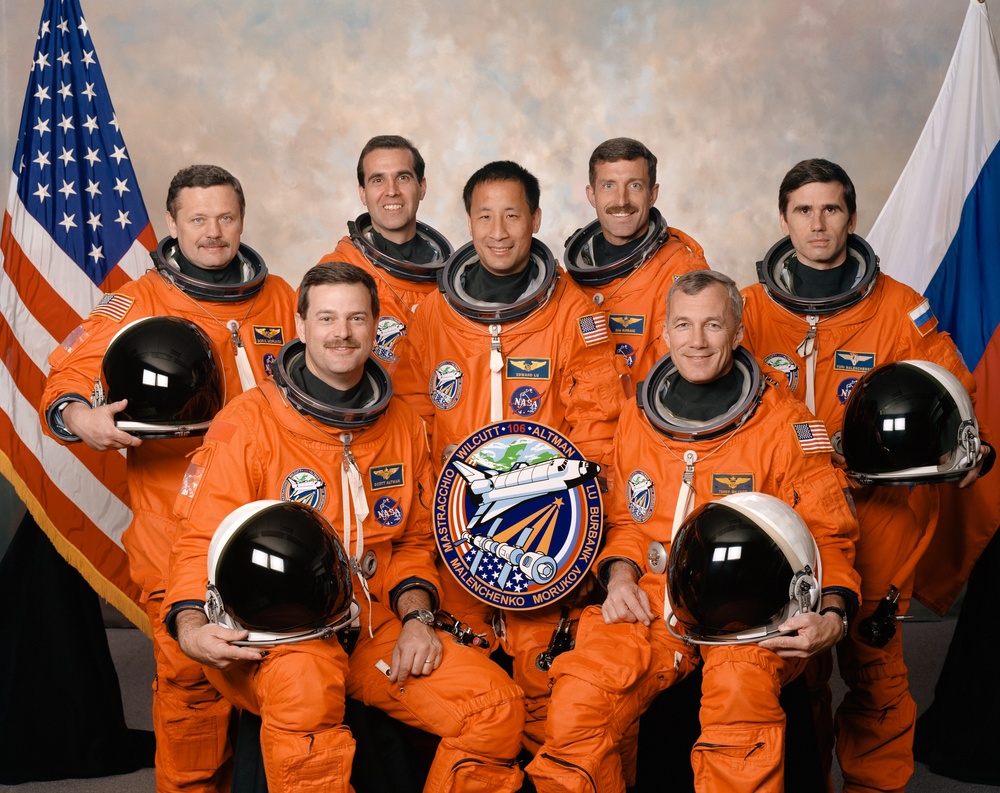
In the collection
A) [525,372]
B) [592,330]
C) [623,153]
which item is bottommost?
[525,372]

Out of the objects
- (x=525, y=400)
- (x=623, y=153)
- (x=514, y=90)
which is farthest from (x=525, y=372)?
(x=514, y=90)

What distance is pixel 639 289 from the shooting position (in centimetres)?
362

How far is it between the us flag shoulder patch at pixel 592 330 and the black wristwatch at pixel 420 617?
1.04 metres

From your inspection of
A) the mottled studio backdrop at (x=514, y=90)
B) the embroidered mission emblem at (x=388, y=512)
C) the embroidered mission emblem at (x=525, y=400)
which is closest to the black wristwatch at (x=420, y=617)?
the embroidered mission emblem at (x=388, y=512)

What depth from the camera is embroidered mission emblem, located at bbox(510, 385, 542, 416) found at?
11.0ft

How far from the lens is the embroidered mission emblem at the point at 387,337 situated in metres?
3.54

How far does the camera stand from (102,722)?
12.7 ft

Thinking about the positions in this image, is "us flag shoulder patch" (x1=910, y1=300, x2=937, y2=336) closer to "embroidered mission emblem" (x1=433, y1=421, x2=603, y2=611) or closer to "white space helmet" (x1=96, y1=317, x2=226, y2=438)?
"embroidered mission emblem" (x1=433, y1=421, x2=603, y2=611)

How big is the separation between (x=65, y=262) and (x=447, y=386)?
1683 mm

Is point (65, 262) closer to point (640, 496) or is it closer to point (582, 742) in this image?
point (640, 496)

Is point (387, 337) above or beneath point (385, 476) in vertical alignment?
above

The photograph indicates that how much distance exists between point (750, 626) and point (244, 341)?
1844 millimetres

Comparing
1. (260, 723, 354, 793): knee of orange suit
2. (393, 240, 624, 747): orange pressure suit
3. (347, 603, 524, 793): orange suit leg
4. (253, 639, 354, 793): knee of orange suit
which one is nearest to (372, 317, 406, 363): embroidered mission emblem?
(393, 240, 624, 747): orange pressure suit

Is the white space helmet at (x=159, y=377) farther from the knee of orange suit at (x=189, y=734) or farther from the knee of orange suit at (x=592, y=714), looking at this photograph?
the knee of orange suit at (x=592, y=714)
